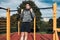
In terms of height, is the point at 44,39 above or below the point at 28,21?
below

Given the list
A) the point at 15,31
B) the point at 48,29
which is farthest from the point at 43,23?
the point at 15,31

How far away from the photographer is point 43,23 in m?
13.9

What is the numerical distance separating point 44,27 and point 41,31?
0.56m

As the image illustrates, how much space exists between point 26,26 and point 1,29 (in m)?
4.44

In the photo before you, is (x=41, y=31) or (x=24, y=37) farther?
(x=41, y=31)

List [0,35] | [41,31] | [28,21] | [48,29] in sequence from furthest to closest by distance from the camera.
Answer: [41,31]
[48,29]
[0,35]
[28,21]

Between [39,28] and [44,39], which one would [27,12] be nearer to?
[44,39]

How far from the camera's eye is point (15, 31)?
1527 centimetres

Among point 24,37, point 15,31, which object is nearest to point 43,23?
point 15,31

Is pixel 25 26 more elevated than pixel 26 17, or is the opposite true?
pixel 26 17

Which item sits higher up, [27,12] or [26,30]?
[27,12]

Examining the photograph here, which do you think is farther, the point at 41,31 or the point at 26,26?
the point at 41,31

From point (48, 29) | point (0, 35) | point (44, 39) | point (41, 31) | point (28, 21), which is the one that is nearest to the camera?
point (28, 21)

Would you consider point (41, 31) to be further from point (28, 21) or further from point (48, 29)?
point (28, 21)
